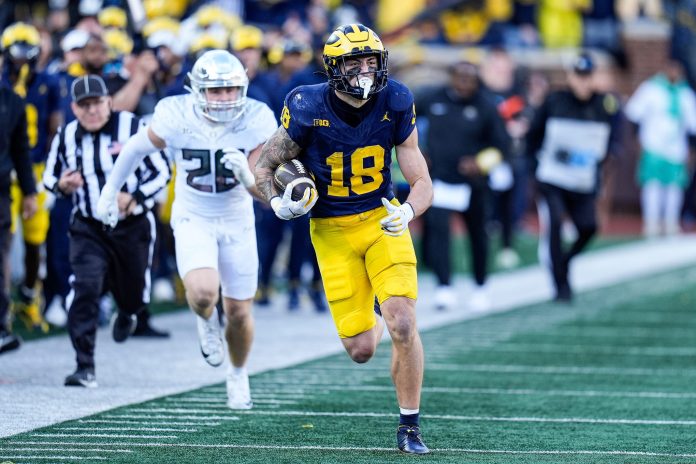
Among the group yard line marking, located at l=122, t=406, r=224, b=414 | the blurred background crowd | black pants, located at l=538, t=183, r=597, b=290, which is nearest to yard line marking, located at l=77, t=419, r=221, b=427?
yard line marking, located at l=122, t=406, r=224, b=414

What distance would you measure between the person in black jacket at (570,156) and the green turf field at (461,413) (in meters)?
1.68

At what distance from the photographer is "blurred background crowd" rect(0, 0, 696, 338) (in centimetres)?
1127

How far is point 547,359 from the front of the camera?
34.0ft

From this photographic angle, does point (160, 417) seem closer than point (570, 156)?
Yes

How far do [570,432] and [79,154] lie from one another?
129 inches

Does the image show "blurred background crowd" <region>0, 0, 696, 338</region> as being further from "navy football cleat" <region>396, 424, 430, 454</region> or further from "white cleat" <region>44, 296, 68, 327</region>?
"navy football cleat" <region>396, 424, 430, 454</region>

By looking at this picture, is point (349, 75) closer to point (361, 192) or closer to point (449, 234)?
point (361, 192)

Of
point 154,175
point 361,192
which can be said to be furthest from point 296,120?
point 154,175

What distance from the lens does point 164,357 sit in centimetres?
1009

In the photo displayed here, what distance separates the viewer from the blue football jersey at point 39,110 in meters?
11.1

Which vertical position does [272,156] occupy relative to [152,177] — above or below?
above

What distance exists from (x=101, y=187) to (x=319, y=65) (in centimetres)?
→ 442

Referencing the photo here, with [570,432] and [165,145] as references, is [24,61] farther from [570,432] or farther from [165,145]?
[570,432]

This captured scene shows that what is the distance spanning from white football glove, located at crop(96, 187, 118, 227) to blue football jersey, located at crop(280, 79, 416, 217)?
1.57 m
